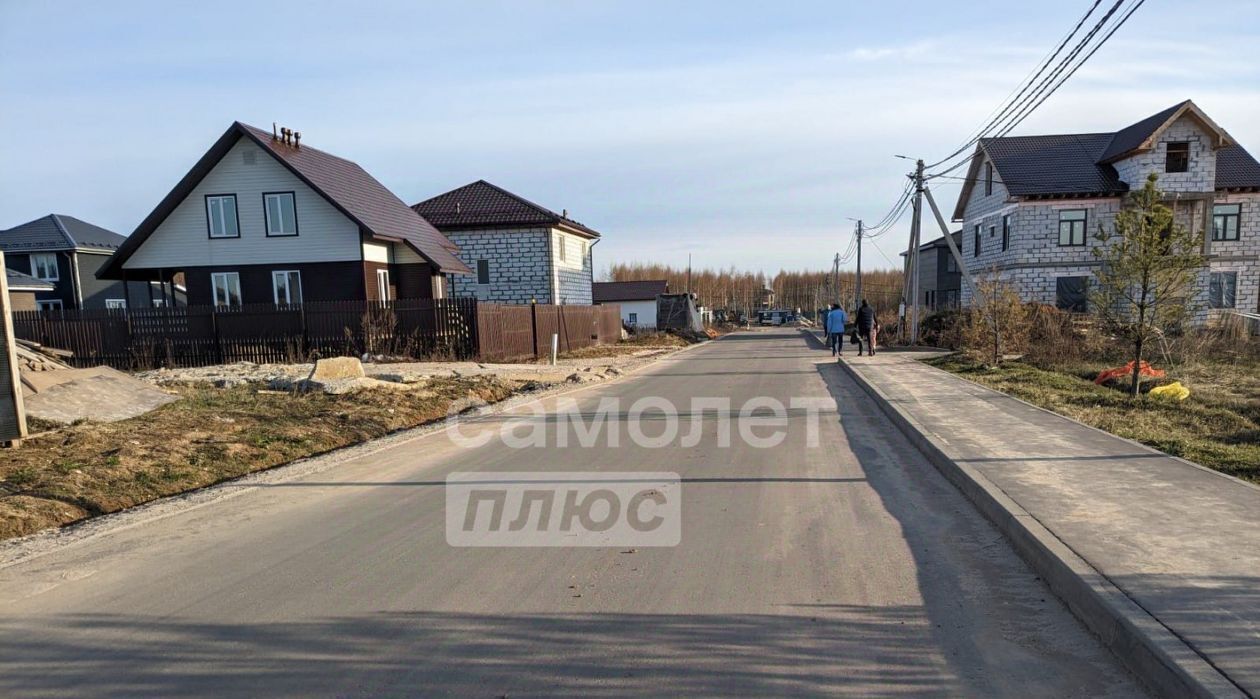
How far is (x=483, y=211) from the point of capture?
3572cm

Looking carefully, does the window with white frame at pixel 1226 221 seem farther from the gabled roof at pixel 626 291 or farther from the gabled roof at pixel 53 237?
the gabled roof at pixel 53 237

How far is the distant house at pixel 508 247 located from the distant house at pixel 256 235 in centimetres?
867

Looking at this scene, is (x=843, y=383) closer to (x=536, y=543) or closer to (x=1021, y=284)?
(x=536, y=543)

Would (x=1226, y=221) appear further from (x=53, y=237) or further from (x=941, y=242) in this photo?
(x=53, y=237)

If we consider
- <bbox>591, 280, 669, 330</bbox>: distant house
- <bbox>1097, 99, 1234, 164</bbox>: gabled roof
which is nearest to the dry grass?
<bbox>591, 280, 669, 330</bbox>: distant house

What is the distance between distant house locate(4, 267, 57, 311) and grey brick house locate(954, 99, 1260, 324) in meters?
47.2

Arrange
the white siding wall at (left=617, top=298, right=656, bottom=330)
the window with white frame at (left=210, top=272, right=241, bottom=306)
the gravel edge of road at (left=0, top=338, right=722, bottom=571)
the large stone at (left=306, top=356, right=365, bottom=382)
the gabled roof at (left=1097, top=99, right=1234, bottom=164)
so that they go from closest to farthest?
1. the gravel edge of road at (left=0, top=338, right=722, bottom=571)
2. the large stone at (left=306, top=356, right=365, bottom=382)
3. the window with white frame at (left=210, top=272, right=241, bottom=306)
4. the gabled roof at (left=1097, top=99, right=1234, bottom=164)
5. the white siding wall at (left=617, top=298, right=656, bottom=330)

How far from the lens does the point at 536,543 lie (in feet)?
17.3

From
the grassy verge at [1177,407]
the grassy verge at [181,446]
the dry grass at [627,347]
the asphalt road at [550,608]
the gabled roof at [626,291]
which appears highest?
the gabled roof at [626,291]

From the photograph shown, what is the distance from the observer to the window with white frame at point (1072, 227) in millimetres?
31438

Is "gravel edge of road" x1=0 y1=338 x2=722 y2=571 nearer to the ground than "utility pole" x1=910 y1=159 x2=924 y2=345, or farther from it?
nearer to the ground

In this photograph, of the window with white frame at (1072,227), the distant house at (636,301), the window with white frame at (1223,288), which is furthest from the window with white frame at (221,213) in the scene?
the window with white frame at (1223,288)

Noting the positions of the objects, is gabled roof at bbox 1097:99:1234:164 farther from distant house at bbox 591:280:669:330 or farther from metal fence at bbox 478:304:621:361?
distant house at bbox 591:280:669:330

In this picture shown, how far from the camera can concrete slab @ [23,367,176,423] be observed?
952 cm
